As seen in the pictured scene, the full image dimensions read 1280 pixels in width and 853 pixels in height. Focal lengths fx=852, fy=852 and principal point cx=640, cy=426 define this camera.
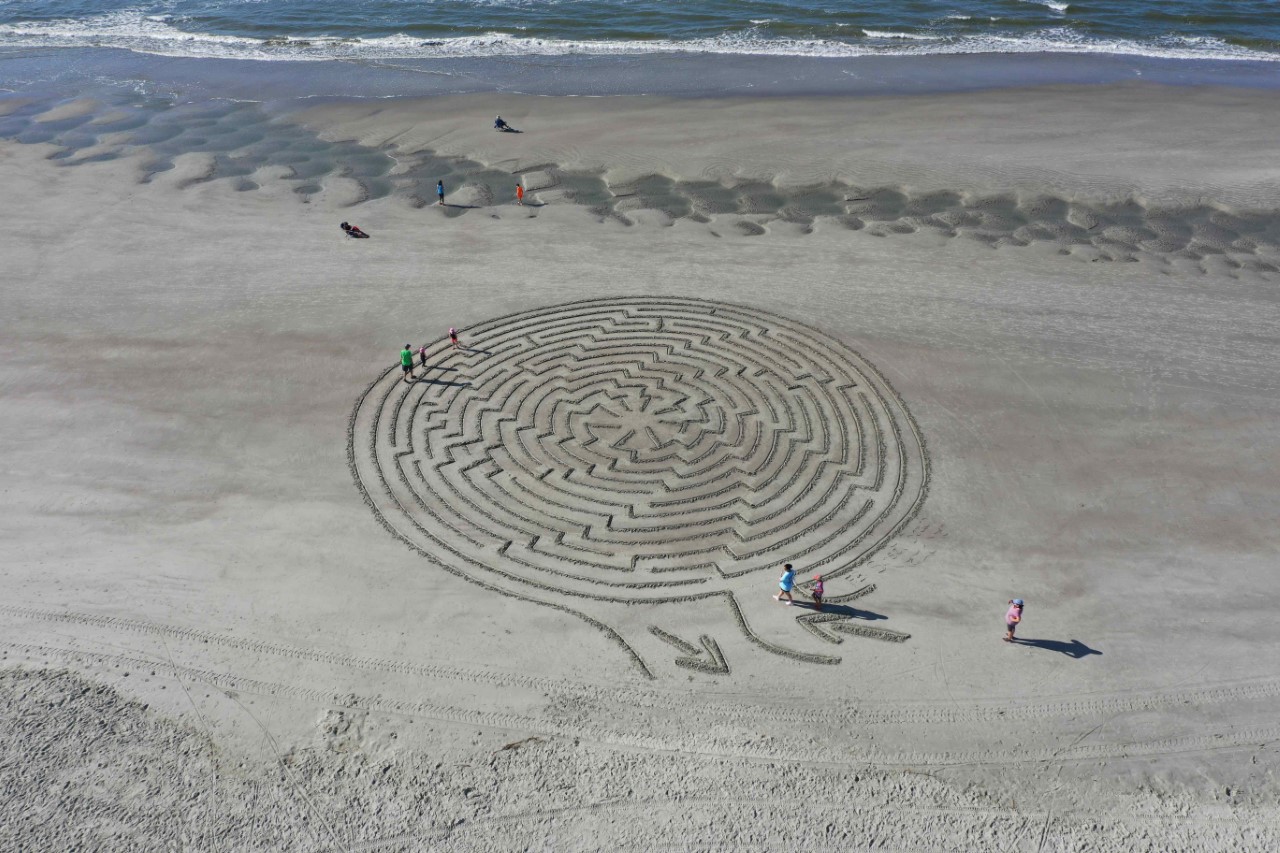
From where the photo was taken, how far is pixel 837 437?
26.9 m

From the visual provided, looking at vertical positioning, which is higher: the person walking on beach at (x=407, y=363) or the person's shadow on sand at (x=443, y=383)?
the person walking on beach at (x=407, y=363)

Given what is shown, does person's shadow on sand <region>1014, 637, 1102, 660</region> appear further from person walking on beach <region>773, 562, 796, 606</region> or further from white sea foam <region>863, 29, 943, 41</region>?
white sea foam <region>863, 29, 943, 41</region>

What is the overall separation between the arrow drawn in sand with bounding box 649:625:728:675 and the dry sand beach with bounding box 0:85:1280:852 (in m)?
0.18

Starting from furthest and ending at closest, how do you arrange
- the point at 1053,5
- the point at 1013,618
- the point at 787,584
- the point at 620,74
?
the point at 1053,5 → the point at 620,74 → the point at 787,584 → the point at 1013,618

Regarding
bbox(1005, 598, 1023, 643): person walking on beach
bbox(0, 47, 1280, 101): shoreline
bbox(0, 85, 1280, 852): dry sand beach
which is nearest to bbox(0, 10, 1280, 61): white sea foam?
bbox(0, 47, 1280, 101): shoreline

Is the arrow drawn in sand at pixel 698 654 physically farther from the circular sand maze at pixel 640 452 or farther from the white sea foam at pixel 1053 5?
the white sea foam at pixel 1053 5

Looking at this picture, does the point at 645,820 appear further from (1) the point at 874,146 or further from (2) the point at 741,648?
(1) the point at 874,146

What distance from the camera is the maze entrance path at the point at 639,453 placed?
22922 millimetres

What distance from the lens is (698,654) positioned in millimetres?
20219

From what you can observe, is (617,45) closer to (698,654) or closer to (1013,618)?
(698,654)

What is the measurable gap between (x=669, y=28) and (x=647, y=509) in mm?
52038

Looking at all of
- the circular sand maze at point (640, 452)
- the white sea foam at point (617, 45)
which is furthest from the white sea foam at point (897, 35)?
the circular sand maze at point (640, 452)

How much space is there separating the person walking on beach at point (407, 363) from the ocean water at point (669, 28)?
134ft

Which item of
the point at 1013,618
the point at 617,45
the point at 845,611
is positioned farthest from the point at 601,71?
the point at 1013,618
